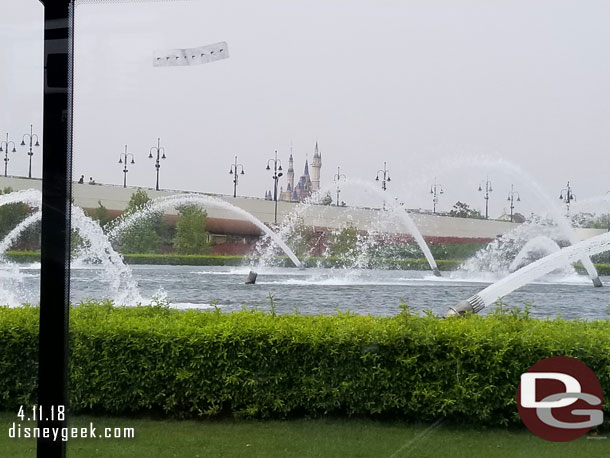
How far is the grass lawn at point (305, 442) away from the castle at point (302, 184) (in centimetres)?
91

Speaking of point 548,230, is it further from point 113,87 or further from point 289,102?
point 113,87

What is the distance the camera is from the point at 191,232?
2939 mm

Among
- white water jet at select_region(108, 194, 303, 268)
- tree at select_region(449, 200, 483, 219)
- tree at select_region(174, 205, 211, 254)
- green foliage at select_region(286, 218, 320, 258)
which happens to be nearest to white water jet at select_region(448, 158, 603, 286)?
tree at select_region(449, 200, 483, 219)

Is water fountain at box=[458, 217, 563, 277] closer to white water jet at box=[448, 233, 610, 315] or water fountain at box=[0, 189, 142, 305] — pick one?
white water jet at box=[448, 233, 610, 315]

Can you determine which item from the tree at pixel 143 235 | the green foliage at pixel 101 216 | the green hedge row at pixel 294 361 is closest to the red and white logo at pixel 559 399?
the green hedge row at pixel 294 361

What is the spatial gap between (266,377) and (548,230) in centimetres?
126

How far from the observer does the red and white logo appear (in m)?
2.40

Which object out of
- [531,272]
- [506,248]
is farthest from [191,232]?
[531,272]

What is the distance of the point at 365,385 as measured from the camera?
269 cm

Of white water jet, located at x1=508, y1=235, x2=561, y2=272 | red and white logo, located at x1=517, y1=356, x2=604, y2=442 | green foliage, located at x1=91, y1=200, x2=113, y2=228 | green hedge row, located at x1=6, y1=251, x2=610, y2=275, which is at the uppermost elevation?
green foliage, located at x1=91, y1=200, x2=113, y2=228

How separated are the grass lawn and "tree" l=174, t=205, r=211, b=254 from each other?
710 millimetres

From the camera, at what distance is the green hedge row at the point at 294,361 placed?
257 centimetres

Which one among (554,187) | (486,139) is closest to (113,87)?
(486,139)

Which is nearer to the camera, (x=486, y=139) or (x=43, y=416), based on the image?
(x=43, y=416)
